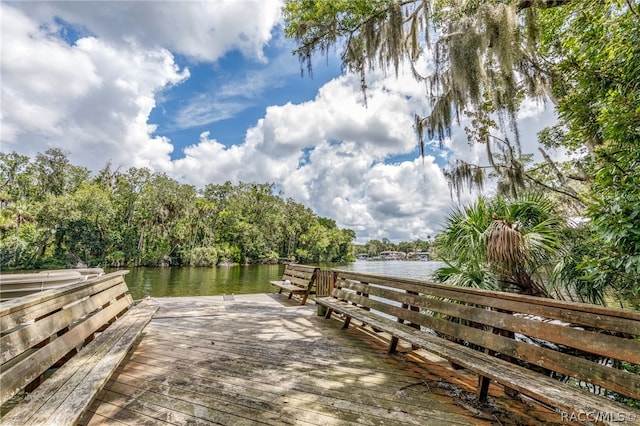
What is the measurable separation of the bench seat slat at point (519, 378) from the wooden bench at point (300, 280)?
322 centimetres

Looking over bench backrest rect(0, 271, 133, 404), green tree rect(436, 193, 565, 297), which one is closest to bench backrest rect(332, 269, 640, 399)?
green tree rect(436, 193, 565, 297)

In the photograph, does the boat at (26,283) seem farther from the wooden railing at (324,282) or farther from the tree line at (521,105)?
the tree line at (521,105)

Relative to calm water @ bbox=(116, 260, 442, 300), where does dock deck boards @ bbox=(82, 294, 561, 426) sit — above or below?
above

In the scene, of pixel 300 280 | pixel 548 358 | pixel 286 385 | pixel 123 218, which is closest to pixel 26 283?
pixel 300 280

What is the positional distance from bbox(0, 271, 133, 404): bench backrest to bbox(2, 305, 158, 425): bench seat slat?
10cm

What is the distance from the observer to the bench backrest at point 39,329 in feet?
5.01

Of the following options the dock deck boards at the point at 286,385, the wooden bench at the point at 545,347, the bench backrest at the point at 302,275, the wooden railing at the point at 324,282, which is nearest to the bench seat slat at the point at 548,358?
the wooden bench at the point at 545,347

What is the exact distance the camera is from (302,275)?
256 inches

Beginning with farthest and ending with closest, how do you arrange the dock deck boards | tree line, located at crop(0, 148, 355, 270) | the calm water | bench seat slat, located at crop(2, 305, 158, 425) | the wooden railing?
tree line, located at crop(0, 148, 355, 270) < the calm water < the wooden railing < the dock deck boards < bench seat slat, located at crop(2, 305, 158, 425)

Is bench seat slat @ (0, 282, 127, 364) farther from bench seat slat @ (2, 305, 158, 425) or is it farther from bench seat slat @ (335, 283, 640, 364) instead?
bench seat slat @ (335, 283, 640, 364)

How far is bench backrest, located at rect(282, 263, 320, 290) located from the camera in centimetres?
594

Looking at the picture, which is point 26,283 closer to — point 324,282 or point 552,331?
point 324,282

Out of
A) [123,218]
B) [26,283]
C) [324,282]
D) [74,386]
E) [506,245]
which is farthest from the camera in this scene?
[123,218]

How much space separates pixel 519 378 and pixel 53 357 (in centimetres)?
289
